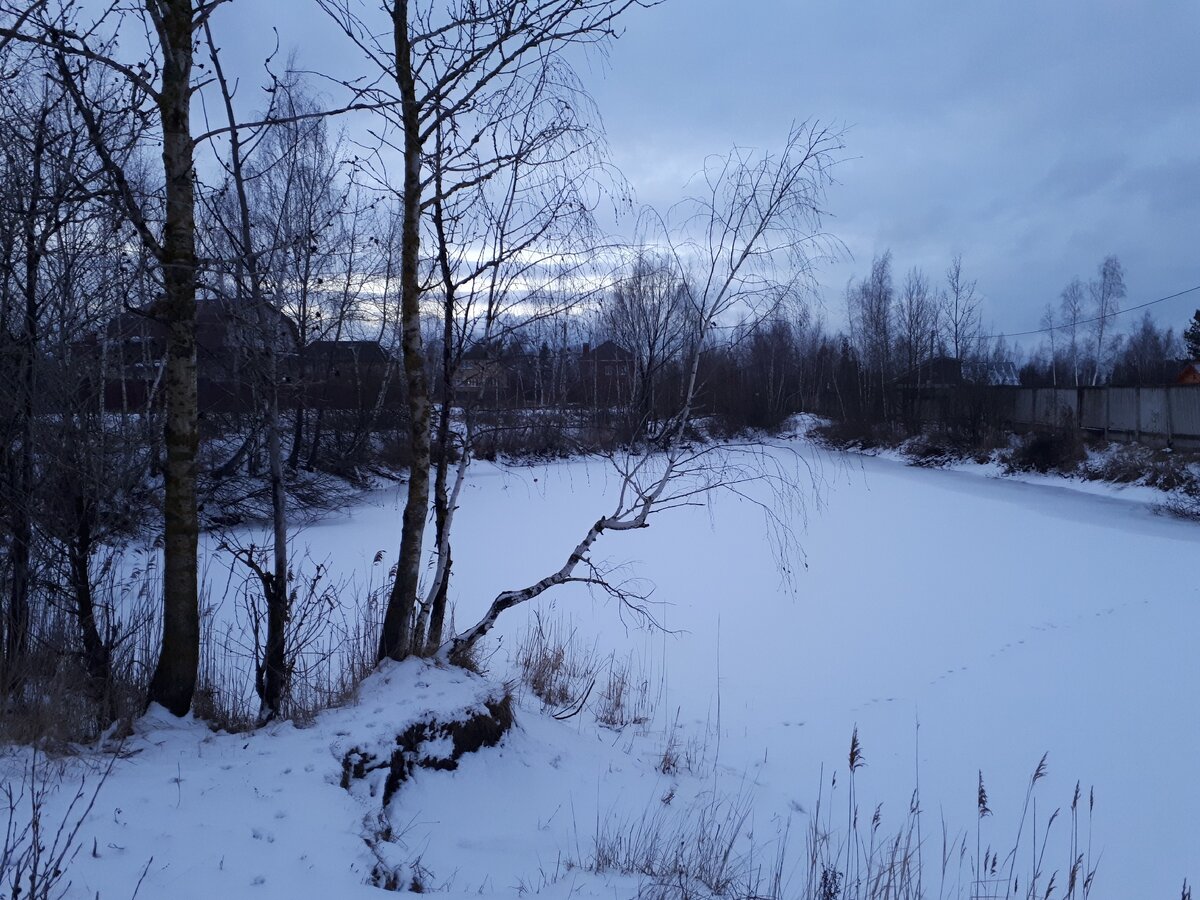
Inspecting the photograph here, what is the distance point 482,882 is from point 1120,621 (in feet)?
32.9

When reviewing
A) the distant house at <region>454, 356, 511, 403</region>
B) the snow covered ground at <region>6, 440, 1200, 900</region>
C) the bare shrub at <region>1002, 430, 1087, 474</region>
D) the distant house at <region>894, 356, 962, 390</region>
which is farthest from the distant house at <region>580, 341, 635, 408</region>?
the distant house at <region>894, 356, 962, 390</region>

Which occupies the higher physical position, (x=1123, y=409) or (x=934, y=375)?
(x=934, y=375)

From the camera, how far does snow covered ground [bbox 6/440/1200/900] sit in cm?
318

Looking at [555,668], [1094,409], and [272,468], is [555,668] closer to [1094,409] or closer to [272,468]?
[272,468]

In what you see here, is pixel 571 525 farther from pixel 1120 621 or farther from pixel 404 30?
pixel 404 30

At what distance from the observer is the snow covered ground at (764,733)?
3178 mm

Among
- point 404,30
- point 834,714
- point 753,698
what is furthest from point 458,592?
point 404,30

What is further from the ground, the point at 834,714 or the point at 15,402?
the point at 15,402

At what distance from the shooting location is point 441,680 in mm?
4645

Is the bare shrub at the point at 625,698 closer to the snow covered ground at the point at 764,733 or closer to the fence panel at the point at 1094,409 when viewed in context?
the snow covered ground at the point at 764,733

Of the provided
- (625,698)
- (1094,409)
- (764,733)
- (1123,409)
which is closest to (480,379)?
(625,698)

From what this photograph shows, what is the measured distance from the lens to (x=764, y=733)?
6840 millimetres

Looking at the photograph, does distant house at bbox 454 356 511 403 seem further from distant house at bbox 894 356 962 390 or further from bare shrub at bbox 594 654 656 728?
distant house at bbox 894 356 962 390

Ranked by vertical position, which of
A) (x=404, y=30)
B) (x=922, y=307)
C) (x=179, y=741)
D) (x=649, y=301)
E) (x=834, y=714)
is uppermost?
(x=922, y=307)
